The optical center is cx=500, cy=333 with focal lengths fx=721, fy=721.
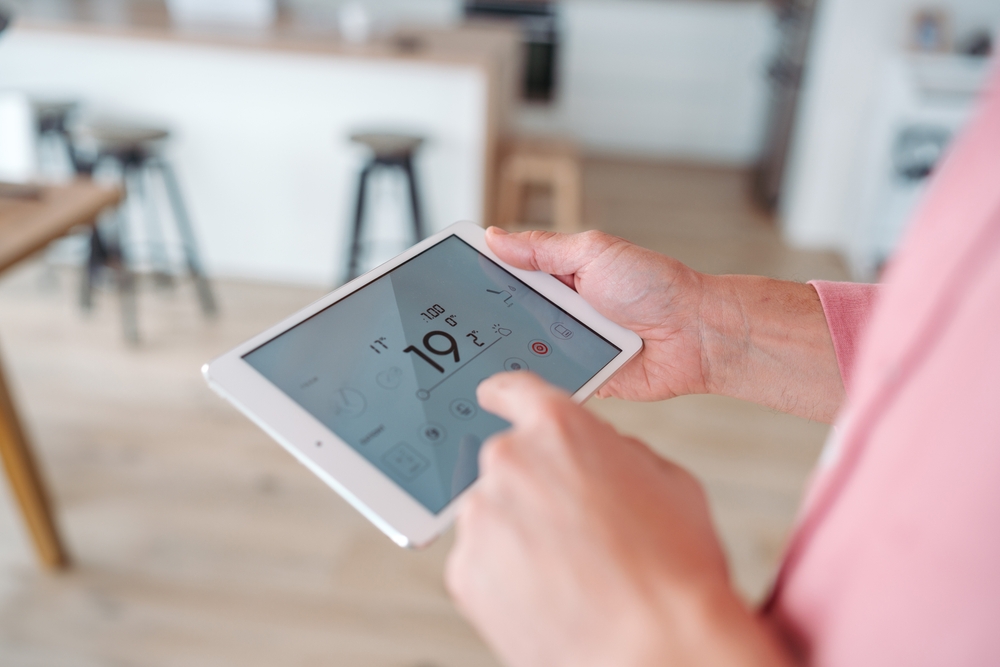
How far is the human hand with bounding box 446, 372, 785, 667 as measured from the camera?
37 cm

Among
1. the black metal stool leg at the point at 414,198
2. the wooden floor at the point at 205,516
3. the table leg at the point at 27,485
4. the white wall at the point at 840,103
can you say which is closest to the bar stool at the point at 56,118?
the wooden floor at the point at 205,516

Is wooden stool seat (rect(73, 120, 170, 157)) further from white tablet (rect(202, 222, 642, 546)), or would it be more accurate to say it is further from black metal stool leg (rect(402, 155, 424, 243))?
white tablet (rect(202, 222, 642, 546))

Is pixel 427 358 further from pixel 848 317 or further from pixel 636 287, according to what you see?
pixel 848 317

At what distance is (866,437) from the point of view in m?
0.34

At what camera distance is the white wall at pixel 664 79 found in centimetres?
404

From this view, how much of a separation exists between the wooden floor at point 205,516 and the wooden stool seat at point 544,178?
0.71 metres

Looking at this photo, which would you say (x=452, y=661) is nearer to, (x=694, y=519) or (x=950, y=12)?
(x=694, y=519)

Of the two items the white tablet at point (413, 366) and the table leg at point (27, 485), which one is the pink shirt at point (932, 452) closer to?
the white tablet at point (413, 366)

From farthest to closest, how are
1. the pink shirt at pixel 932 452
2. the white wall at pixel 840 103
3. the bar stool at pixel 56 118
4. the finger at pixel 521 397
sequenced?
1. the white wall at pixel 840 103
2. the bar stool at pixel 56 118
3. the finger at pixel 521 397
4. the pink shirt at pixel 932 452

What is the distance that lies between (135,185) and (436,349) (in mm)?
2267

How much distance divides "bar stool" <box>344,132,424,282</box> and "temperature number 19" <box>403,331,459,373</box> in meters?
1.69

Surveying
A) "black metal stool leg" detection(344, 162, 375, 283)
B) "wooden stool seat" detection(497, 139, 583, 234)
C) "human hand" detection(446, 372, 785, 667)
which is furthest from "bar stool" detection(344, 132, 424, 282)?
"human hand" detection(446, 372, 785, 667)

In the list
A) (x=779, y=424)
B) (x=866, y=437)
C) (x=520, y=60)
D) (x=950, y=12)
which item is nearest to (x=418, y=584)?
(x=779, y=424)

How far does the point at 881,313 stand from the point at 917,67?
2.93 m
